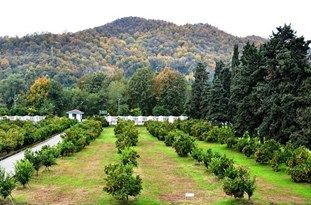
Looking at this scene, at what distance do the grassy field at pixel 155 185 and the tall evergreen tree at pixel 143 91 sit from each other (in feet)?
210

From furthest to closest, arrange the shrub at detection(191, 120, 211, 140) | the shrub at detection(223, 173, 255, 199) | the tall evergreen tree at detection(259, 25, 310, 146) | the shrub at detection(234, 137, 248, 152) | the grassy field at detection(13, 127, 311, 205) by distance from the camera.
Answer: the shrub at detection(191, 120, 211, 140)
the shrub at detection(234, 137, 248, 152)
the tall evergreen tree at detection(259, 25, 310, 146)
the grassy field at detection(13, 127, 311, 205)
the shrub at detection(223, 173, 255, 199)

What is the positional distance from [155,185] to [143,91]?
7511 centimetres

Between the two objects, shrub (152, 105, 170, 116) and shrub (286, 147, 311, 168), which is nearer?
shrub (286, 147, 311, 168)

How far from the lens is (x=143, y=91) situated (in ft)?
330

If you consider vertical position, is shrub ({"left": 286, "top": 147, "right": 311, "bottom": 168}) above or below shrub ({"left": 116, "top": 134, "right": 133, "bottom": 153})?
above

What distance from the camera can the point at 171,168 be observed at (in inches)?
1250

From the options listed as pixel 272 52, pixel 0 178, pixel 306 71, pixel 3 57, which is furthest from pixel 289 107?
pixel 3 57

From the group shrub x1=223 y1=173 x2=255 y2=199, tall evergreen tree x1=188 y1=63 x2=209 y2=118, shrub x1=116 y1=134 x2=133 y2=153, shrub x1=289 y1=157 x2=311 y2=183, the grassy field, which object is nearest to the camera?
shrub x1=223 y1=173 x2=255 y2=199

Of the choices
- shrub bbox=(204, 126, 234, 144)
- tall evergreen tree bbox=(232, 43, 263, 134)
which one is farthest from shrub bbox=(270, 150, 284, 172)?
shrub bbox=(204, 126, 234, 144)

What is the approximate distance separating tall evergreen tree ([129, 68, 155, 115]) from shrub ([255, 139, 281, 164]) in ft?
220

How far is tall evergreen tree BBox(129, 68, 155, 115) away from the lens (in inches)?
3947

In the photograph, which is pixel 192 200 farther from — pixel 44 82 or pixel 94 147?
pixel 44 82

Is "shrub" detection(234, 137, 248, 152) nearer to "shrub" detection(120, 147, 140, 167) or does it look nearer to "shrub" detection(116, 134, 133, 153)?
"shrub" detection(116, 134, 133, 153)

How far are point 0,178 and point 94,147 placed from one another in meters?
24.8
